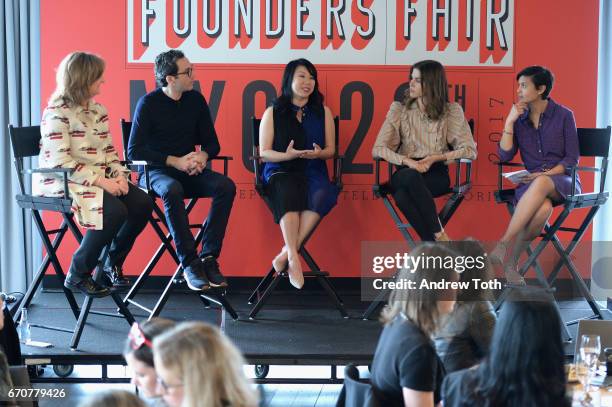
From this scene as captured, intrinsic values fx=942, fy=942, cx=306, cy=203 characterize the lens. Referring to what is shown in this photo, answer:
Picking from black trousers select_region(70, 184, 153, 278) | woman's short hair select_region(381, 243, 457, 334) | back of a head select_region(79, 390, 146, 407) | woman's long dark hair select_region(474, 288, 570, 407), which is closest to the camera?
back of a head select_region(79, 390, 146, 407)

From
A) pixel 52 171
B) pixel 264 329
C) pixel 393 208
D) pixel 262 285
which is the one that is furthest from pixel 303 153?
pixel 52 171

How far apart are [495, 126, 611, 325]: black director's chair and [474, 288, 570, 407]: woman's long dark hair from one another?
2.76m

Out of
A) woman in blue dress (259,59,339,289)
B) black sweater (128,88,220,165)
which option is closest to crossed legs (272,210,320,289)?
woman in blue dress (259,59,339,289)

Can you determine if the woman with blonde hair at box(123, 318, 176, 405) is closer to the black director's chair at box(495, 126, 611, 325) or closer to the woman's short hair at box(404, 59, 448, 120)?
the black director's chair at box(495, 126, 611, 325)

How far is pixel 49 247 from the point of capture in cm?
487

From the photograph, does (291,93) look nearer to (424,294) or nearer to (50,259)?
(50,259)

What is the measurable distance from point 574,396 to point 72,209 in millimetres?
2725

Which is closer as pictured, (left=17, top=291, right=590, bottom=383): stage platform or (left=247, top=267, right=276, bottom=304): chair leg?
(left=17, top=291, right=590, bottom=383): stage platform

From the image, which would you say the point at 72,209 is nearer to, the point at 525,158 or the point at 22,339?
the point at 22,339

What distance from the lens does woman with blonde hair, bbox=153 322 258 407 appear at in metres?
2.13

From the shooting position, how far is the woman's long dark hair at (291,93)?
550 cm

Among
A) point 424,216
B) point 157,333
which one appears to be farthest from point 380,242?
point 157,333

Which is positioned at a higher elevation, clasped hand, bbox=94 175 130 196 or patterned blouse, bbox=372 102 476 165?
patterned blouse, bbox=372 102 476 165

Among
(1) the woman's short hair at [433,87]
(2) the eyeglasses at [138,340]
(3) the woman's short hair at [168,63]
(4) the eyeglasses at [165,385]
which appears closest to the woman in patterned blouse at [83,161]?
(3) the woman's short hair at [168,63]
